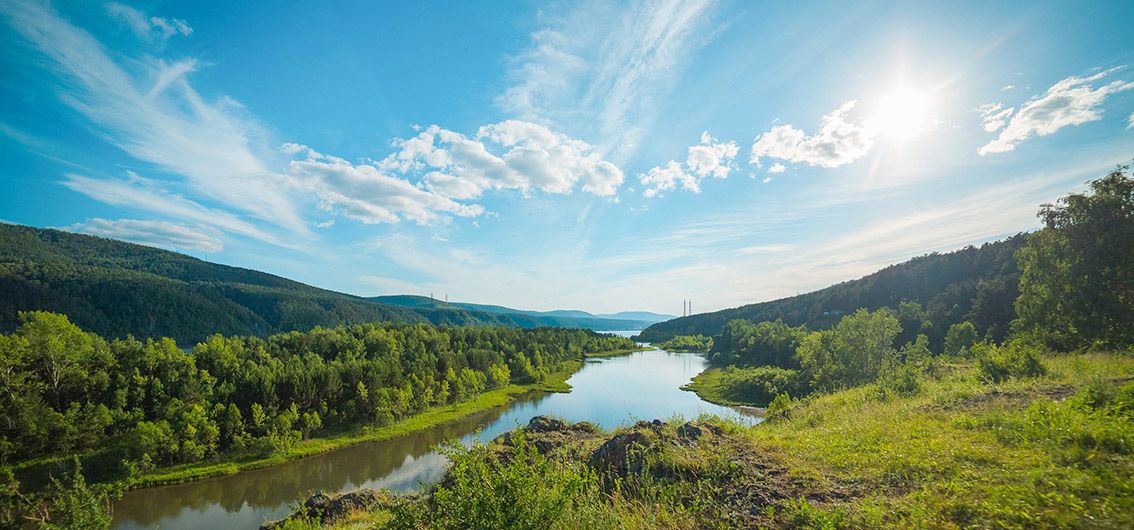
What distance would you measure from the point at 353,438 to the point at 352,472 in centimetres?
1178

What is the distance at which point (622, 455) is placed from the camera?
35.1 feet

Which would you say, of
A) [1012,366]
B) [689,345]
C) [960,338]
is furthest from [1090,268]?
[689,345]

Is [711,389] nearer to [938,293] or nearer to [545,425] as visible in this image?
[545,425]

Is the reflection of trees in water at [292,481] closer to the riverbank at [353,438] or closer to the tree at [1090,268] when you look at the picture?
the riverbank at [353,438]

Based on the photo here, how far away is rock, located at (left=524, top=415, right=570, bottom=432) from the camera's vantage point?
17.7 m

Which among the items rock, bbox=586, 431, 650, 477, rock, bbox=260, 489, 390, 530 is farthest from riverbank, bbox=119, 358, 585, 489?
rock, bbox=586, 431, 650, 477

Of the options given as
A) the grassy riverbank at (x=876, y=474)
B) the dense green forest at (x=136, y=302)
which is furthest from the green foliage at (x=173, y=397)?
the dense green forest at (x=136, y=302)

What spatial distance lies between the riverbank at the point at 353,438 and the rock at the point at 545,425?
2360 centimetres

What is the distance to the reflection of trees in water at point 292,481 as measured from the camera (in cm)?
3325

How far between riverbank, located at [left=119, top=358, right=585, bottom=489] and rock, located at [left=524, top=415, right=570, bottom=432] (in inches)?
929

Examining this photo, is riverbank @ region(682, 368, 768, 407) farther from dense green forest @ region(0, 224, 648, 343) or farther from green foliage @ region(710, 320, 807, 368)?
dense green forest @ region(0, 224, 648, 343)

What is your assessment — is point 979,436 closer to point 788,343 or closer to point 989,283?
point 788,343

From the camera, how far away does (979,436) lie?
335 inches

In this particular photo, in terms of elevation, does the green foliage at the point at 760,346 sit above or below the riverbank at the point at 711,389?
above
